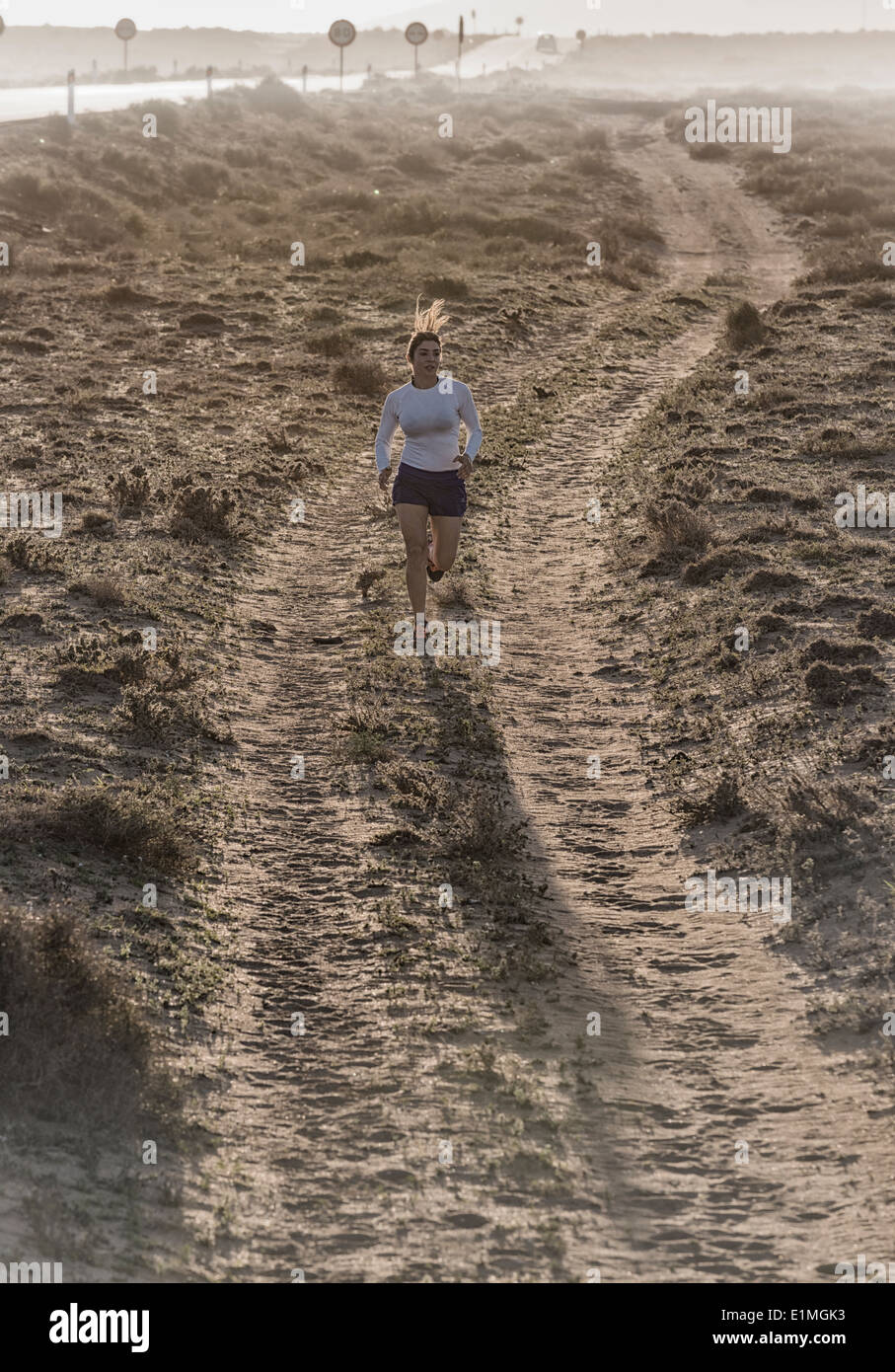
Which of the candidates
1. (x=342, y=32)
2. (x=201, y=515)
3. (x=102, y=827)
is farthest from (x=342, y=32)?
(x=102, y=827)

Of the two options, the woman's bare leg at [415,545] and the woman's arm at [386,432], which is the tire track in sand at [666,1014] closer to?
the woman's bare leg at [415,545]

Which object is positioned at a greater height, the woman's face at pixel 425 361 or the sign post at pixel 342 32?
the sign post at pixel 342 32

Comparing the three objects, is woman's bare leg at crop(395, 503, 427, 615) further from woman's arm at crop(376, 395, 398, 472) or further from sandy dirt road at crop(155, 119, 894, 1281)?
sandy dirt road at crop(155, 119, 894, 1281)

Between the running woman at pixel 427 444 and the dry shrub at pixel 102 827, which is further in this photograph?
the running woman at pixel 427 444

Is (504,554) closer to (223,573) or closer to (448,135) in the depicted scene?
(223,573)

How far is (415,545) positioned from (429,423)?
899 millimetres

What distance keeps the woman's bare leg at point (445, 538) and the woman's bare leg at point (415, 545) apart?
0.10m

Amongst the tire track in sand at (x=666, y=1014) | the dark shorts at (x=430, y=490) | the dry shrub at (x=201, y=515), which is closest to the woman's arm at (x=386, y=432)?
the dark shorts at (x=430, y=490)

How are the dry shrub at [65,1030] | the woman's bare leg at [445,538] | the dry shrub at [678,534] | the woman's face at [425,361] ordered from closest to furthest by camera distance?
the dry shrub at [65,1030] → the woman's face at [425,361] → the woman's bare leg at [445,538] → the dry shrub at [678,534]

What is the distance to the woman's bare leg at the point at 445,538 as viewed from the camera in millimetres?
10070

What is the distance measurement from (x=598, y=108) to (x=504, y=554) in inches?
2472

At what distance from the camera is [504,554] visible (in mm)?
13141

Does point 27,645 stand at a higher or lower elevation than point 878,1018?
higher
